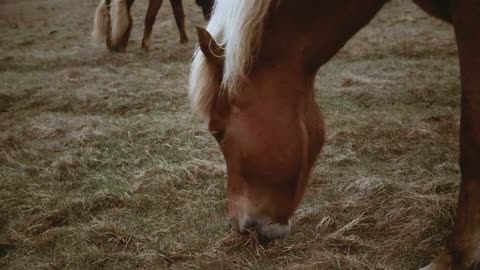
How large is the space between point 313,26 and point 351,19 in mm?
130

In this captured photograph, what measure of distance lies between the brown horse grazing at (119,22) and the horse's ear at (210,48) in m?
6.09

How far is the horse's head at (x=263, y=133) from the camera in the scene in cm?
154

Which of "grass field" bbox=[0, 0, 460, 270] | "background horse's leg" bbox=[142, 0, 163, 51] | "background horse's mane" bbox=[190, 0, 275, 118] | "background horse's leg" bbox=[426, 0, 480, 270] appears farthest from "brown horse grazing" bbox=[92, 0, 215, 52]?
"background horse's leg" bbox=[426, 0, 480, 270]

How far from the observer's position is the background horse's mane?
1.47m

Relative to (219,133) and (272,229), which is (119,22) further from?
(272,229)

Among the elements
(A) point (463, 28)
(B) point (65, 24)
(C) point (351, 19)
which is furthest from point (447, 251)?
(B) point (65, 24)

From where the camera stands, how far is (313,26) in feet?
4.96

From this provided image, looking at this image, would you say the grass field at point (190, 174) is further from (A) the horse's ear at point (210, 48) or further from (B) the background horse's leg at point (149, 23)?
(B) the background horse's leg at point (149, 23)

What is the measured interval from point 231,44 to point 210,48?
3.5 inches

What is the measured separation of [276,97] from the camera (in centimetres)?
153

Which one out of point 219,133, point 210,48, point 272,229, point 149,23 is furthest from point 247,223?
point 149,23

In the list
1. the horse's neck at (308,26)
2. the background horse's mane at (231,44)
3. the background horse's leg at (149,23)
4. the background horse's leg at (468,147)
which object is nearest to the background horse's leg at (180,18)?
the background horse's leg at (149,23)

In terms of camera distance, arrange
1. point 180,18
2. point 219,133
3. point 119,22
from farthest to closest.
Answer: point 180,18, point 119,22, point 219,133

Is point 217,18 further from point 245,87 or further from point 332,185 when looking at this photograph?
point 332,185
